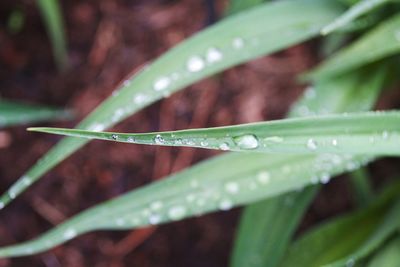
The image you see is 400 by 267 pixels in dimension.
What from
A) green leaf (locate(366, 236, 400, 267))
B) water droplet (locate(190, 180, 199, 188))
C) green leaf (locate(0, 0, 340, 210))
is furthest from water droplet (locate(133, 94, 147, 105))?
green leaf (locate(366, 236, 400, 267))

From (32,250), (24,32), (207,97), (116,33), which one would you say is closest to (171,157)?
(207,97)

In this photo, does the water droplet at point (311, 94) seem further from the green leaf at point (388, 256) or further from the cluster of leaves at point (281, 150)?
the green leaf at point (388, 256)

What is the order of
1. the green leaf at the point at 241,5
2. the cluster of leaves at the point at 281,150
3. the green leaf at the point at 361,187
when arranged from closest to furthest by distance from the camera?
1. the cluster of leaves at the point at 281,150
2. the green leaf at the point at 241,5
3. the green leaf at the point at 361,187

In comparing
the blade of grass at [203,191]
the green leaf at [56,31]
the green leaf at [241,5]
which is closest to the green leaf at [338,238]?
the blade of grass at [203,191]

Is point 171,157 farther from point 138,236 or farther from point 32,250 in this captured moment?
point 32,250

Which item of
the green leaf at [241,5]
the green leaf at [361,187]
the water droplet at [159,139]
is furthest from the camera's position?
the green leaf at [361,187]

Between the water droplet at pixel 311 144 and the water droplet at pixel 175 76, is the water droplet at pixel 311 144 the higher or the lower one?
the lower one
